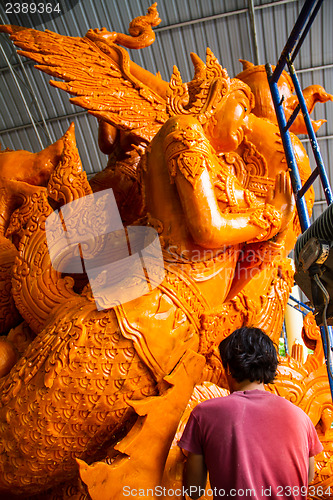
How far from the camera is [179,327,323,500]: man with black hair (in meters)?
1.68

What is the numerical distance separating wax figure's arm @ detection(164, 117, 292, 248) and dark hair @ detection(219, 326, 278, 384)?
92 centimetres

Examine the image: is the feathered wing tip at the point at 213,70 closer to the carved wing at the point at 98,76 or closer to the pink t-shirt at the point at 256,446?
the carved wing at the point at 98,76

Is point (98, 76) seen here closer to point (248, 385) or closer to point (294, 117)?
point (294, 117)

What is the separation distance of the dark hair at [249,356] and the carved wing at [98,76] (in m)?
2.19

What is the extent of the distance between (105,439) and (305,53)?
817cm

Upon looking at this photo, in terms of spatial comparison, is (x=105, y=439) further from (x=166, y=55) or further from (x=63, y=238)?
(x=166, y=55)

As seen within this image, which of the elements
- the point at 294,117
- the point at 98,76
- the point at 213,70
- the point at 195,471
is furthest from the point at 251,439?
the point at 98,76

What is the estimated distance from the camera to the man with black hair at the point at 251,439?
168 centimetres

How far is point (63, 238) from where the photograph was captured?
10.5 feet

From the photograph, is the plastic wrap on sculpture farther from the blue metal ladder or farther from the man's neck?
the man's neck

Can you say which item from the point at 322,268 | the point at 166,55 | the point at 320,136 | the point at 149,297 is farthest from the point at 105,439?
the point at 320,136

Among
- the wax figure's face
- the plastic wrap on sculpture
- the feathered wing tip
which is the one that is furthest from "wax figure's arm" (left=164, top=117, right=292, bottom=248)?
the feathered wing tip

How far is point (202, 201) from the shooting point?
2.77 m

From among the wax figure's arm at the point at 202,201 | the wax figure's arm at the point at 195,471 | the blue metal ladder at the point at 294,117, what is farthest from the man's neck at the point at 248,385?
the wax figure's arm at the point at 202,201
